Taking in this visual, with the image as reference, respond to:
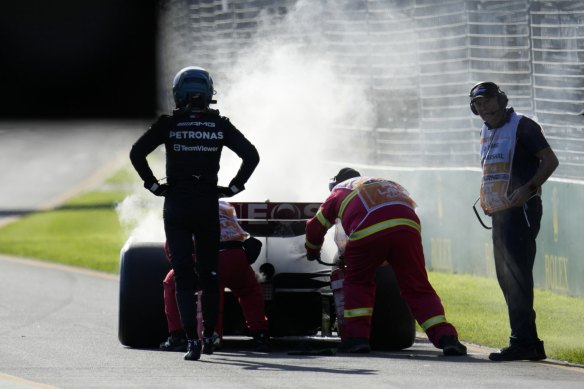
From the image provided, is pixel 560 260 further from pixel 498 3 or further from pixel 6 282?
pixel 6 282

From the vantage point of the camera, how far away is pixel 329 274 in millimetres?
10648

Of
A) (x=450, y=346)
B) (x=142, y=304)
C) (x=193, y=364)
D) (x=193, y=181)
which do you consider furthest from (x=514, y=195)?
(x=142, y=304)

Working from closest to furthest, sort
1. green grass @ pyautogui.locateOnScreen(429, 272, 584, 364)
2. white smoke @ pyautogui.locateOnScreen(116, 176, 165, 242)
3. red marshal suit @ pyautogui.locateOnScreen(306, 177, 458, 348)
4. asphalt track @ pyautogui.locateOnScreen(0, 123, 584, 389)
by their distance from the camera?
1. asphalt track @ pyautogui.locateOnScreen(0, 123, 584, 389)
2. red marshal suit @ pyautogui.locateOnScreen(306, 177, 458, 348)
3. green grass @ pyautogui.locateOnScreen(429, 272, 584, 364)
4. white smoke @ pyautogui.locateOnScreen(116, 176, 165, 242)

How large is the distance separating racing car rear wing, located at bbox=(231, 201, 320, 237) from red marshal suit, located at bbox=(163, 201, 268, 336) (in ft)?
2.13

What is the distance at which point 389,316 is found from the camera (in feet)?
34.6

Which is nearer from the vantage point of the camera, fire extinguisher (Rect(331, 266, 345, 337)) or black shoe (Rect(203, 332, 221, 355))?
black shoe (Rect(203, 332, 221, 355))

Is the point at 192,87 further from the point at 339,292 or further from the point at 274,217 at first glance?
the point at 339,292

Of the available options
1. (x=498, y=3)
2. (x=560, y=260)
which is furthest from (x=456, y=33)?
(x=560, y=260)

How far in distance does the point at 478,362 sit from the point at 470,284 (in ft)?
20.8

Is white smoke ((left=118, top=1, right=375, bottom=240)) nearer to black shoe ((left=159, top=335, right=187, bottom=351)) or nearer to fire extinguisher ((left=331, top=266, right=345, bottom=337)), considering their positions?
black shoe ((left=159, top=335, right=187, bottom=351))

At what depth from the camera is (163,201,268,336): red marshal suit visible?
33.3ft

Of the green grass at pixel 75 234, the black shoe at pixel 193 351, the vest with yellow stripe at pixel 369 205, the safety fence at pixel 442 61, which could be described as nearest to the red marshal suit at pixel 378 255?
the vest with yellow stripe at pixel 369 205

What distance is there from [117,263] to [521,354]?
10952mm

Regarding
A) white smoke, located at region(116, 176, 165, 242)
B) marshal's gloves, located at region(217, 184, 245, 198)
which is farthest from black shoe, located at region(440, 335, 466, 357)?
white smoke, located at region(116, 176, 165, 242)
